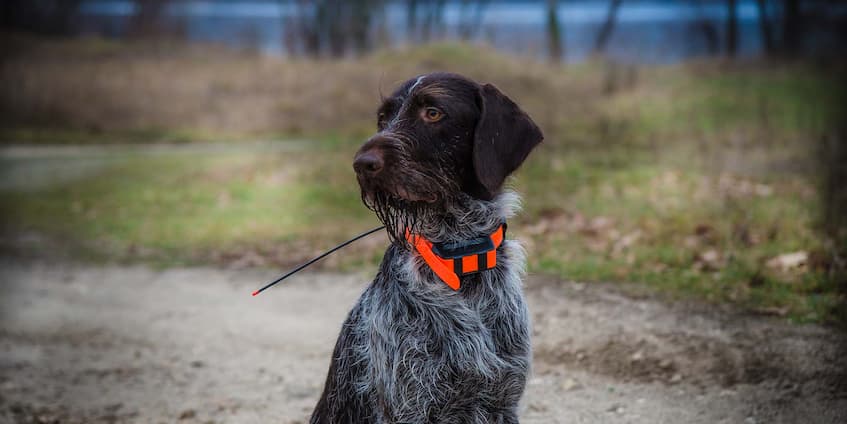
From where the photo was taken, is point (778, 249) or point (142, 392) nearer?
point (142, 392)

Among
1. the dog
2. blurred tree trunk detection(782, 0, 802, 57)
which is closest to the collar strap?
the dog

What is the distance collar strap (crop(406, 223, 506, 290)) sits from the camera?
3.45 m

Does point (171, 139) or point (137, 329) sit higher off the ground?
point (137, 329)

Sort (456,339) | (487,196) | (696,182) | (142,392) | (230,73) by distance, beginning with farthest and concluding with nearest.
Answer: (230,73), (696,182), (142,392), (487,196), (456,339)

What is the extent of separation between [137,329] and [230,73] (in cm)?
2671

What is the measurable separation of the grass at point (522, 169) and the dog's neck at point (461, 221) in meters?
4.08

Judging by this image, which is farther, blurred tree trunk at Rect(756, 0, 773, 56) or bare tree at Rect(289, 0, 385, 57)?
bare tree at Rect(289, 0, 385, 57)

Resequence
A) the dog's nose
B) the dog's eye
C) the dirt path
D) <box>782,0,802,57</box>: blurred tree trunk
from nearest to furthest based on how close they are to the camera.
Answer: the dog's nose < the dog's eye < the dirt path < <box>782,0,802,57</box>: blurred tree trunk

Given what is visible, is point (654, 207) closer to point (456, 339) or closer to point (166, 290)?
point (166, 290)

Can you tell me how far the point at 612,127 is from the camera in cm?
2092

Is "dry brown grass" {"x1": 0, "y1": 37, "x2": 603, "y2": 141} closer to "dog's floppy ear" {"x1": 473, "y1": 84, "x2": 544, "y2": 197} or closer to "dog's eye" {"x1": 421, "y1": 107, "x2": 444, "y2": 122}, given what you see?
"dog's floppy ear" {"x1": 473, "y1": 84, "x2": 544, "y2": 197}

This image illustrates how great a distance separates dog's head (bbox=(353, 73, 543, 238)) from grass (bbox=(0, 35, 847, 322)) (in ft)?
13.8

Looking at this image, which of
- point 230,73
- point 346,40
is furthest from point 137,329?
point 346,40

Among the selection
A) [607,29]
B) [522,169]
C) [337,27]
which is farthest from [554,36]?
[522,169]
